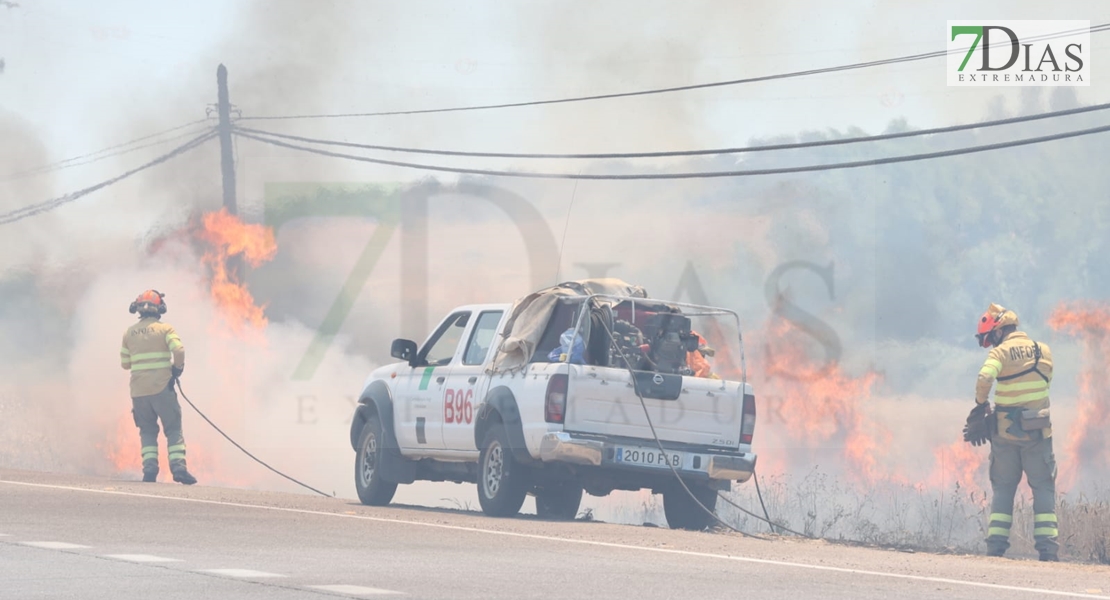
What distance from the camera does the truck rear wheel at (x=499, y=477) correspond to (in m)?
14.7

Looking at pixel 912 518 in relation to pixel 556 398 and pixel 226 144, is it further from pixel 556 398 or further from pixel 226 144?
pixel 226 144

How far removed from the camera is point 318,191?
33.1 metres

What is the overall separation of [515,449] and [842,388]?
16.2 m

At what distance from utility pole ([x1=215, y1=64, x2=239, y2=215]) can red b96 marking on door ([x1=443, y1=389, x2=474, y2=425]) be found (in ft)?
64.0

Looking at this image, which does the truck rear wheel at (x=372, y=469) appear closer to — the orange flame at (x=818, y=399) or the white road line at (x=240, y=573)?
the white road line at (x=240, y=573)

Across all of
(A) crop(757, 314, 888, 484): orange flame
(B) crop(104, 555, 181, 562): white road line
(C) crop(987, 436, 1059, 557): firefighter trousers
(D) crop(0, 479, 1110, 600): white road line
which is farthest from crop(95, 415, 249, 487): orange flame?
(B) crop(104, 555, 181, 562): white road line

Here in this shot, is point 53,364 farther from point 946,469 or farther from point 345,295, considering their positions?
point 946,469

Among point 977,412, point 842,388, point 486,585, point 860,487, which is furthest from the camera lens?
point 842,388

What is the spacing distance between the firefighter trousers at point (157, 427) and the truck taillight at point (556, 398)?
6859 millimetres

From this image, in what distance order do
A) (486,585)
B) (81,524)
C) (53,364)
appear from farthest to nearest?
1. (53,364)
2. (81,524)
3. (486,585)

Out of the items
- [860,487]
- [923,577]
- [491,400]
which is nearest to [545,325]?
[491,400]

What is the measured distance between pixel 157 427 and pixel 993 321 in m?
10.3

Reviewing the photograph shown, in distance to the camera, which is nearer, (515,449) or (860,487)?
(515,449)

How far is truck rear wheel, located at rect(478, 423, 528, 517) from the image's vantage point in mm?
14727
